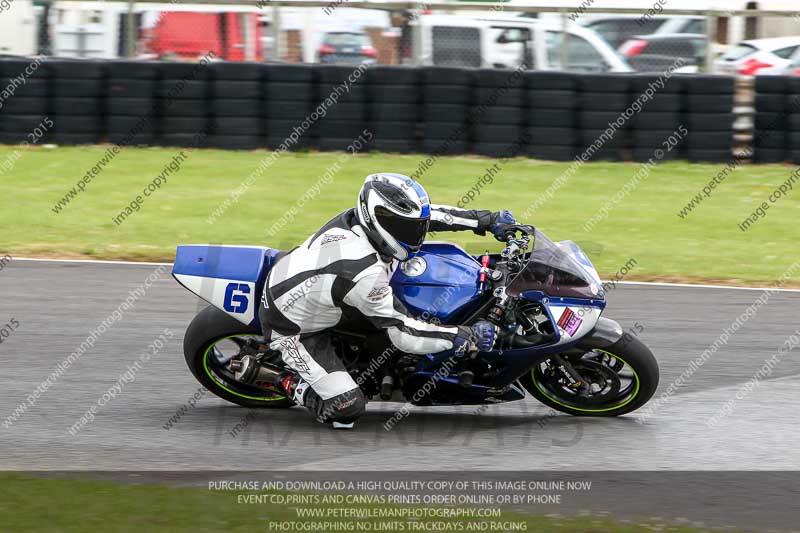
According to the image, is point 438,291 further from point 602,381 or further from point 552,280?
point 602,381

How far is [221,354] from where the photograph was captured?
701 centimetres

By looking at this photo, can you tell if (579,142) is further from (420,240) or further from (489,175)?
(420,240)

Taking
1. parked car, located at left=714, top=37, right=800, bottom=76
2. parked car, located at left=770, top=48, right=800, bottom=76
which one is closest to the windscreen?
parked car, located at left=770, top=48, right=800, bottom=76

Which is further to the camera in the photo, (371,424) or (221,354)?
(221,354)

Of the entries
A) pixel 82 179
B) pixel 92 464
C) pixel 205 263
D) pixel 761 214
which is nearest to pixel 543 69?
pixel 761 214

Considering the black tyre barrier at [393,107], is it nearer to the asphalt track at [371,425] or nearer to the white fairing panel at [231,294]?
the asphalt track at [371,425]

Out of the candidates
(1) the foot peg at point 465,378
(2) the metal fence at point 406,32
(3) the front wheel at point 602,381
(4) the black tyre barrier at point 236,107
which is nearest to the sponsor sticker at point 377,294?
(1) the foot peg at point 465,378

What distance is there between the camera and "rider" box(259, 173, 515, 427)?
244 inches

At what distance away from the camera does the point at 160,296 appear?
9805 millimetres

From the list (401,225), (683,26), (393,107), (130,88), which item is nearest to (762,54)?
(683,26)

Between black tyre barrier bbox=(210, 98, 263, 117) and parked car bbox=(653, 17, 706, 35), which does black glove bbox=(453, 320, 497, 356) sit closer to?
black tyre barrier bbox=(210, 98, 263, 117)

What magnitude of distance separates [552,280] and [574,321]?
0.91ft

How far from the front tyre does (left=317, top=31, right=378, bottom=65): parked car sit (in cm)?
888

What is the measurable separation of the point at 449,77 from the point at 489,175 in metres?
1.44
